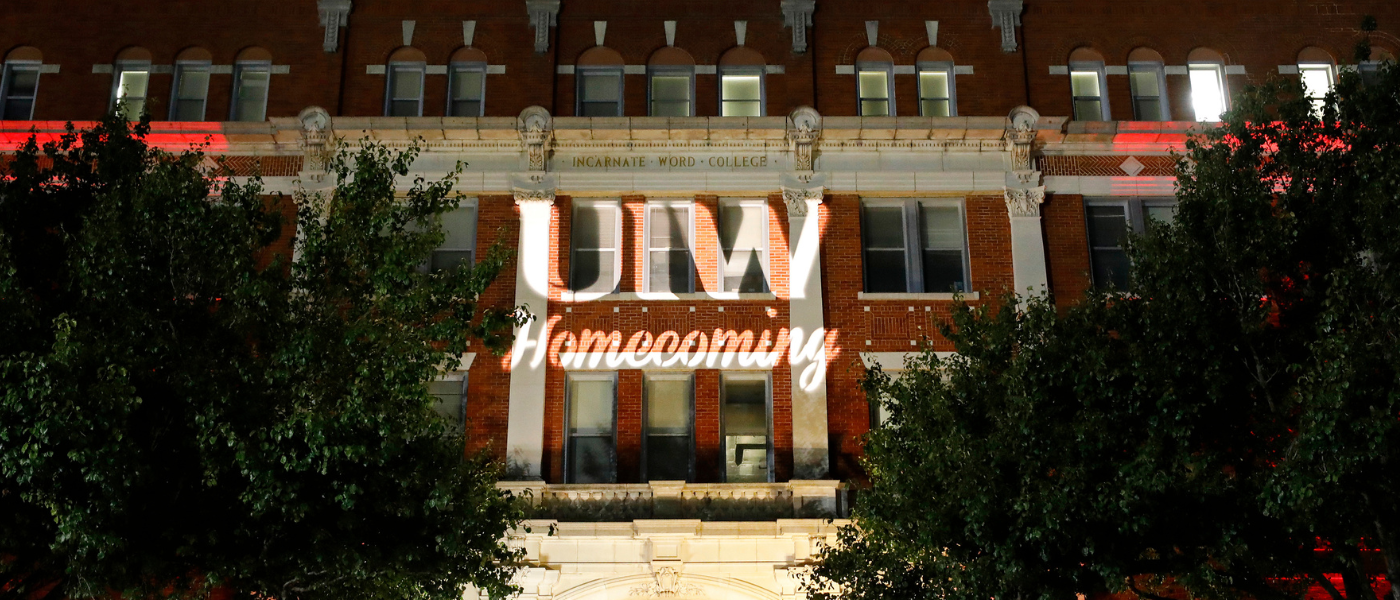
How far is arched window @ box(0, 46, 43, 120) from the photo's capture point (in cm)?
2666

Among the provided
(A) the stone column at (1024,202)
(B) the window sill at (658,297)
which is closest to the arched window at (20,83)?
(B) the window sill at (658,297)

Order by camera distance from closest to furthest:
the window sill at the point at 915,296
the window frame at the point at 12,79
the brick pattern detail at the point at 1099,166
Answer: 1. the window sill at the point at 915,296
2. the brick pattern detail at the point at 1099,166
3. the window frame at the point at 12,79

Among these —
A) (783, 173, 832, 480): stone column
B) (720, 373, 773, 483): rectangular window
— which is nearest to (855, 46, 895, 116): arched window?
(783, 173, 832, 480): stone column

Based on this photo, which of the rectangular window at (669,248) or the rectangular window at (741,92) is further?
the rectangular window at (741,92)

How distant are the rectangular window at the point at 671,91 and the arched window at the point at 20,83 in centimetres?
1303

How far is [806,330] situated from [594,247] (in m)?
4.61

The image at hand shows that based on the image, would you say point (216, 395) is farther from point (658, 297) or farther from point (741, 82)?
point (741, 82)

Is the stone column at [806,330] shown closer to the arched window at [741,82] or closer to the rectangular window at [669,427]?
the rectangular window at [669,427]

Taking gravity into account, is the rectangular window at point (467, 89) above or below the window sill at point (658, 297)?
above

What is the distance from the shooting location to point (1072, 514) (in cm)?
1609

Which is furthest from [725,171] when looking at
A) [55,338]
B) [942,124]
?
[55,338]

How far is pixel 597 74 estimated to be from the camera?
2702 cm

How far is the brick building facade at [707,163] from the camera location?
23625 mm

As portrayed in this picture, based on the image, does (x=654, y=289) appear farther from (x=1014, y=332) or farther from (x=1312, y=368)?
(x=1312, y=368)
